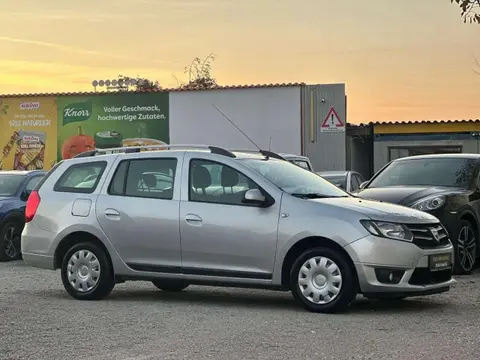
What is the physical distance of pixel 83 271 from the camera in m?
9.40

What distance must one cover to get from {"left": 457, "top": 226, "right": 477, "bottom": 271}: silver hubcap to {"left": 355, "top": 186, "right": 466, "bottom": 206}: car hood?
0.61 meters

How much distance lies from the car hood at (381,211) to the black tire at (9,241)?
780cm

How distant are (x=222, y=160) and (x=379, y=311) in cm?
235

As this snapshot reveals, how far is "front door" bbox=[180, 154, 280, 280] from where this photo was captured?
843 centimetres

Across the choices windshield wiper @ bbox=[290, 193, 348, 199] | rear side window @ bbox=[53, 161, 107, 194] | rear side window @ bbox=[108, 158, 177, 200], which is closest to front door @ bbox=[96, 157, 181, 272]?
rear side window @ bbox=[108, 158, 177, 200]

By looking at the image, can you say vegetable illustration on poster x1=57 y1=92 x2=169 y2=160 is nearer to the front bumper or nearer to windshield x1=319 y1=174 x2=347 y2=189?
windshield x1=319 y1=174 x2=347 y2=189

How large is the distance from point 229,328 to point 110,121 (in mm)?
18792

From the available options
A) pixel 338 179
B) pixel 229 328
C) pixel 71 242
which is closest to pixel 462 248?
pixel 229 328

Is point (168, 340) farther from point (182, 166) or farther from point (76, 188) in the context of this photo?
point (76, 188)

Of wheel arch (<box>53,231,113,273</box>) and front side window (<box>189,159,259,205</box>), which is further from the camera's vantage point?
wheel arch (<box>53,231,113,273</box>)

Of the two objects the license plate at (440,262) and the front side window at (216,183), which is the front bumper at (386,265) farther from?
the front side window at (216,183)

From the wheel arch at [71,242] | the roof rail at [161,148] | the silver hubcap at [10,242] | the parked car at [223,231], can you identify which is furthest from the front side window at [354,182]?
the wheel arch at [71,242]

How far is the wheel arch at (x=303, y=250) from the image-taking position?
8.12m

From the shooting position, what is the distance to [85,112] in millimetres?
25531
